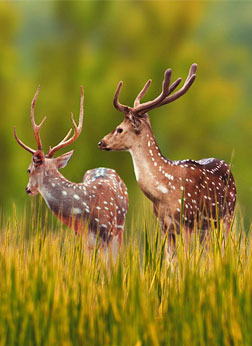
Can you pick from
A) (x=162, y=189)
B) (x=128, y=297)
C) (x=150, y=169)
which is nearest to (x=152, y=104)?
(x=150, y=169)

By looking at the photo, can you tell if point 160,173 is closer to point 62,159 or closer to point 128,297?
point 62,159

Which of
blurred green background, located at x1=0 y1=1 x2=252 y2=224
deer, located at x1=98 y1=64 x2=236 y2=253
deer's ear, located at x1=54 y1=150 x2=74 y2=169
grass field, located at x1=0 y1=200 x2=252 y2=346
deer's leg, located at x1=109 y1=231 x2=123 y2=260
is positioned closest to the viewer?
grass field, located at x1=0 y1=200 x2=252 y2=346

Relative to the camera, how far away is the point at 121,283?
2.71m

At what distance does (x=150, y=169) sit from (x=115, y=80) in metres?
4.91

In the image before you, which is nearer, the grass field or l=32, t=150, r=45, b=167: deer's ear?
the grass field

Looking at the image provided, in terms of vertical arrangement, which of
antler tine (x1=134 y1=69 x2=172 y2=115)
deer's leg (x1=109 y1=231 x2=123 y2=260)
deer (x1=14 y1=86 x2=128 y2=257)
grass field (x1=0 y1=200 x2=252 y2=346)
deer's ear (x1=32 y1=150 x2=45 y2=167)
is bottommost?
grass field (x1=0 y1=200 x2=252 y2=346)

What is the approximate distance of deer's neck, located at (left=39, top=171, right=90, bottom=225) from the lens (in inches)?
163

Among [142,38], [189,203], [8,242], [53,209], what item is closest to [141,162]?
[189,203]

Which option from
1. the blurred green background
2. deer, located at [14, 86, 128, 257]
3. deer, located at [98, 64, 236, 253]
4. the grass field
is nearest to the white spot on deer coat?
deer, located at [98, 64, 236, 253]

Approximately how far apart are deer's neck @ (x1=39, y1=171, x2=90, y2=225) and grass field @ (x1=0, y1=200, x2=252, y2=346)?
107 cm

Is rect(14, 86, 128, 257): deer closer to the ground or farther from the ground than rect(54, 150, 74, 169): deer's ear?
closer to the ground

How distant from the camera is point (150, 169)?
385 centimetres

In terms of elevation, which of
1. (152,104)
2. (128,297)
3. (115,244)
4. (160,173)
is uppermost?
(152,104)

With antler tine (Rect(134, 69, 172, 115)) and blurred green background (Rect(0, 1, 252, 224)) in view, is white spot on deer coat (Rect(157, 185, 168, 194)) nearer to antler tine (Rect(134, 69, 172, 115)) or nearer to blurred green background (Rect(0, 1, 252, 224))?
antler tine (Rect(134, 69, 172, 115))
